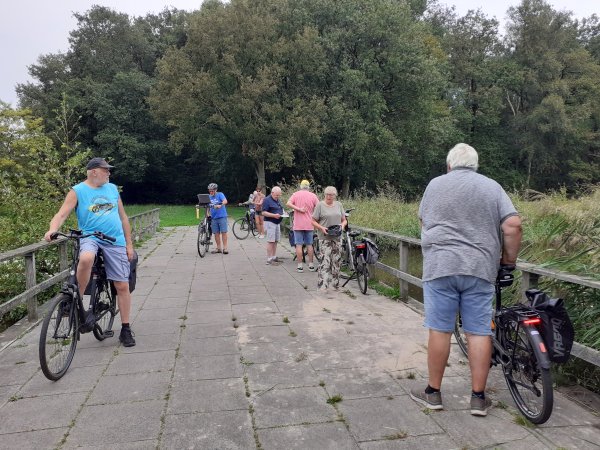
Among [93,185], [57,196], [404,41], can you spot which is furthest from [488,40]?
[93,185]

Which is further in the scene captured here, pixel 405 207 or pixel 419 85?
pixel 419 85

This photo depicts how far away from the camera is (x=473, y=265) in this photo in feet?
10.3

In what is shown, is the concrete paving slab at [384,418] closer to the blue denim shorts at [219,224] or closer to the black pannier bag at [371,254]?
the black pannier bag at [371,254]

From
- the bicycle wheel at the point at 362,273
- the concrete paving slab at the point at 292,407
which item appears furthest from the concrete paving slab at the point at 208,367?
the bicycle wheel at the point at 362,273

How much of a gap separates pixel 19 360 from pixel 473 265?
3.96 metres

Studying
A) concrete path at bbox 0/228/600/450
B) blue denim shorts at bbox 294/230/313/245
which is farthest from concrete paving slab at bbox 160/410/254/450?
blue denim shorts at bbox 294/230/313/245

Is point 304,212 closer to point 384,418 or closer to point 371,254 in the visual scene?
point 371,254

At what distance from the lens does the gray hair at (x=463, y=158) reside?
3.31 metres

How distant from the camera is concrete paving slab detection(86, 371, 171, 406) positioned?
3.53 metres

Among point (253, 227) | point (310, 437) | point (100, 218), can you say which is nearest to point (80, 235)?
point (100, 218)

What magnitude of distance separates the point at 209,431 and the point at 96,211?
237 centimetres

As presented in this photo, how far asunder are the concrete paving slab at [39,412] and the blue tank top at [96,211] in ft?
4.81

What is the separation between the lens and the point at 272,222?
10367mm

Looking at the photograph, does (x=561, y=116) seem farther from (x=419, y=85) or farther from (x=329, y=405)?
(x=329, y=405)
